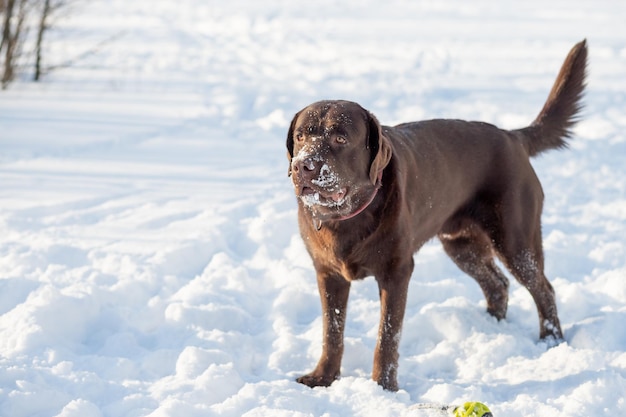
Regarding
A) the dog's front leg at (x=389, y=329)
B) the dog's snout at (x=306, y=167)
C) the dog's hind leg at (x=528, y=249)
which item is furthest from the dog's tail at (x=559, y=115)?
the dog's snout at (x=306, y=167)

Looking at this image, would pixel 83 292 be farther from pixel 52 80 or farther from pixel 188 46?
pixel 188 46

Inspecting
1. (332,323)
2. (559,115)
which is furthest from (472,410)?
(559,115)

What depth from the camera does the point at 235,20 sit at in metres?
19.8

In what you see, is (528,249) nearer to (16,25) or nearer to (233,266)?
(233,266)

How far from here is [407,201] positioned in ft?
12.4

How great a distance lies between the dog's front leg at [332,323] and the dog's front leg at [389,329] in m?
0.24

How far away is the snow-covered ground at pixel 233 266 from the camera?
3.57 m

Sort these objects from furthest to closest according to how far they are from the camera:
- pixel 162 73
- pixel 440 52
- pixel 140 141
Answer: pixel 440 52, pixel 162 73, pixel 140 141

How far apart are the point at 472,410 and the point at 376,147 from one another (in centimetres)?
121

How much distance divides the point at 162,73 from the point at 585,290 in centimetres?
980

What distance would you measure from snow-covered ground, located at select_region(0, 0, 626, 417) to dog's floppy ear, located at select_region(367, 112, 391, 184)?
1017mm

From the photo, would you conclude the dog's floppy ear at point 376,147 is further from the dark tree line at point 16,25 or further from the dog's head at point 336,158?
the dark tree line at point 16,25

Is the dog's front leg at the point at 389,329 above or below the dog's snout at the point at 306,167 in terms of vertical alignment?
below

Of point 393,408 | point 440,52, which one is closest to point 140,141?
point 393,408
